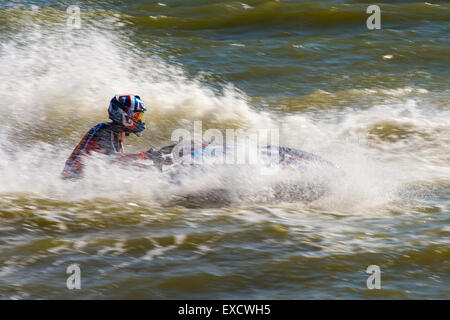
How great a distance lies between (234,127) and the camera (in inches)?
483

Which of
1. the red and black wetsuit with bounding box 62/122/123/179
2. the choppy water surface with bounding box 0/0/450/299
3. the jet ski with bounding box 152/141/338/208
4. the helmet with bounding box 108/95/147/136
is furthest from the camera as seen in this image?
the helmet with bounding box 108/95/147/136

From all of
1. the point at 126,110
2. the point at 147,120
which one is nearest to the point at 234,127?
the point at 147,120

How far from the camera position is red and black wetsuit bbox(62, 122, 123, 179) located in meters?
7.79

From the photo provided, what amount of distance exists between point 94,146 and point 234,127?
4760 mm

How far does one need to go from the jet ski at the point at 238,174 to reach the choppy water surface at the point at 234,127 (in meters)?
0.05

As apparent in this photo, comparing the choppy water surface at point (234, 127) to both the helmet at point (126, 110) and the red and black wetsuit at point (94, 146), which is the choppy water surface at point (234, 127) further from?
the helmet at point (126, 110)

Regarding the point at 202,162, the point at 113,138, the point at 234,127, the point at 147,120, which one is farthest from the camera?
the point at 147,120

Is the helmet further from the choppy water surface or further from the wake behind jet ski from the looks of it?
the choppy water surface

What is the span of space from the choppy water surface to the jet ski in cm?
5

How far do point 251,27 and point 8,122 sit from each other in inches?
292

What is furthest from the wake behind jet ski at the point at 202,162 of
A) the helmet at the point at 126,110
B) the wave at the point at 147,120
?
the wave at the point at 147,120

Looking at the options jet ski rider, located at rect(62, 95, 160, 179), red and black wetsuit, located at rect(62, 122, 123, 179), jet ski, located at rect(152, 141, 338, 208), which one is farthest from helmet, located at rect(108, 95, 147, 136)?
jet ski, located at rect(152, 141, 338, 208)

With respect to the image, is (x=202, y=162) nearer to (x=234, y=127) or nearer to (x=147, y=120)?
(x=234, y=127)

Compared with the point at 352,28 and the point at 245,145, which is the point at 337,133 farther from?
the point at 352,28
